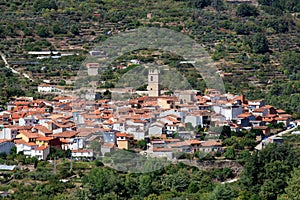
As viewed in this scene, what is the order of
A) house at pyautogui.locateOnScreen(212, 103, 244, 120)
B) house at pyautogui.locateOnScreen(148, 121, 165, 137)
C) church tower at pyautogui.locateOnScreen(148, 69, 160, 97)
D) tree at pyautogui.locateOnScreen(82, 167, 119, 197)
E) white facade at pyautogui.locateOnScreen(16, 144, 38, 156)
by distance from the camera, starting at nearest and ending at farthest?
tree at pyautogui.locateOnScreen(82, 167, 119, 197)
white facade at pyautogui.locateOnScreen(16, 144, 38, 156)
house at pyautogui.locateOnScreen(148, 121, 165, 137)
house at pyautogui.locateOnScreen(212, 103, 244, 120)
church tower at pyautogui.locateOnScreen(148, 69, 160, 97)

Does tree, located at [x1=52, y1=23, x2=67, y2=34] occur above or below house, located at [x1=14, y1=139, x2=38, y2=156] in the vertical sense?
above

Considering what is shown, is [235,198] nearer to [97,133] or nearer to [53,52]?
[97,133]

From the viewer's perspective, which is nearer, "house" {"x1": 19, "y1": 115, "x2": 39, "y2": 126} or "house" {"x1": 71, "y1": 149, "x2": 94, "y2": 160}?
"house" {"x1": 71, "y1": 149, "x2": 94, "y2": 160}

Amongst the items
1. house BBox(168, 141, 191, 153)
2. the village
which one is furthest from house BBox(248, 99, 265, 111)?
house BBox(168, 141, 191, 153)

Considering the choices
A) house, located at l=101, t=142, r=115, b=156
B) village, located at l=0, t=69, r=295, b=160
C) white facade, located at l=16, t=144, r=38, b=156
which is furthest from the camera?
village, located at l=0, t=69, r=295, b=160

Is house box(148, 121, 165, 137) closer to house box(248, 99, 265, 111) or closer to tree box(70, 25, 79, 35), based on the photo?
house box(248, 99, 265, 111)

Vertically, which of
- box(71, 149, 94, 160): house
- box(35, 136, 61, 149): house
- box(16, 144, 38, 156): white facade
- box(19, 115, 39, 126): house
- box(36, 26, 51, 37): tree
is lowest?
box(71, 149, 94, 160): house

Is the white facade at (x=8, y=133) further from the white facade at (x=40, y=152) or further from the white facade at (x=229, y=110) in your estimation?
the white facade at (x=229, y=110)

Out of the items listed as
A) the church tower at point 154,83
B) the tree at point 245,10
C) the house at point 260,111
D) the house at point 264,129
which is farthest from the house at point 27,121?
the tree at point 245,10
